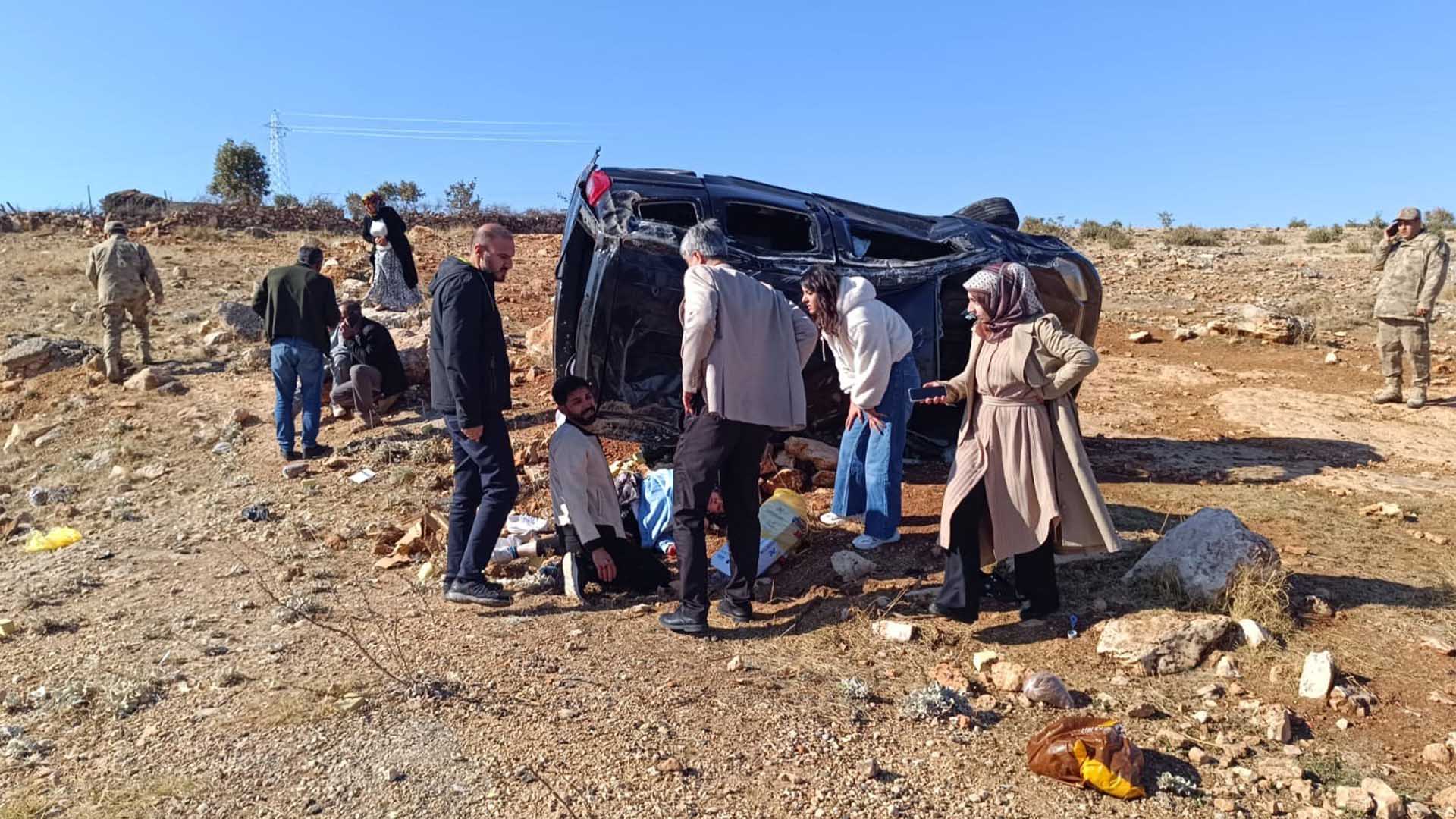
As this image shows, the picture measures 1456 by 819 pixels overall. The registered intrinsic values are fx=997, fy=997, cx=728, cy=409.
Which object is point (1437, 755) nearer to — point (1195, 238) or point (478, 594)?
point (478, 594)

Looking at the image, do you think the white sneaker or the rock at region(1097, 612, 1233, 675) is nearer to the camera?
the rock at region(1097, 612, 1233, 675)

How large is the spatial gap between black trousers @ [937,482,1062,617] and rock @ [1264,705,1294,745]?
1033 millimetres

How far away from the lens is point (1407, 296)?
350 inches

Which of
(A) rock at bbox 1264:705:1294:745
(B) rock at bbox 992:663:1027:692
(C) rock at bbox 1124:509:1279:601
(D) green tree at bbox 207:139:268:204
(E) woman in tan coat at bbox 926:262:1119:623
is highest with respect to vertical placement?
(D) green tree at bbox 207:139:268:204

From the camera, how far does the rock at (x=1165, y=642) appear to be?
3992 mm

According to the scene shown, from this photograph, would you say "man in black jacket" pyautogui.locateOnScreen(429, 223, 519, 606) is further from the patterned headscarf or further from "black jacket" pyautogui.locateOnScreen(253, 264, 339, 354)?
"black jacket" pyautogui.locateOnScreen(253, 264, 339, 354)

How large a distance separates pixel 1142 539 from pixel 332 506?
16.4ft

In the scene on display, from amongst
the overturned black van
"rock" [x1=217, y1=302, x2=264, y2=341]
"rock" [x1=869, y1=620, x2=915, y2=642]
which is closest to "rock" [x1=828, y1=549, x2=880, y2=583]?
"rock" [x1=869, y1=620, x2=915, y2=642]

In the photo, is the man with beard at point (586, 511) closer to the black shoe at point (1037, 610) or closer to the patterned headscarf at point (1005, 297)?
the black shoe at point (1037, 610)

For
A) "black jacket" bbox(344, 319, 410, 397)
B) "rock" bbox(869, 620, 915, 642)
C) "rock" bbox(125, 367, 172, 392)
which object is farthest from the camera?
"rock" bbox(125, 367, 172, 392)

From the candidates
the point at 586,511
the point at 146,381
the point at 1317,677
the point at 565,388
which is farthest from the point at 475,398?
the point at 146,381

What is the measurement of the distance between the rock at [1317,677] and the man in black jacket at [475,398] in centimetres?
335

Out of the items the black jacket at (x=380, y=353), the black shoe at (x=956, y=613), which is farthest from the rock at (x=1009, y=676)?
the black jacket at (x=380, y=353)

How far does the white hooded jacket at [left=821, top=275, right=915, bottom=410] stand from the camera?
5.05 metres
